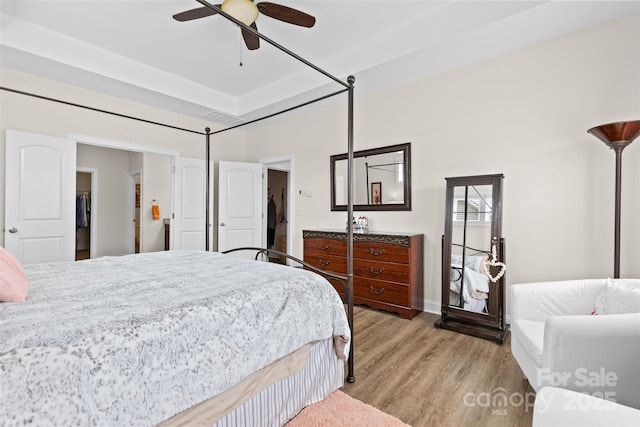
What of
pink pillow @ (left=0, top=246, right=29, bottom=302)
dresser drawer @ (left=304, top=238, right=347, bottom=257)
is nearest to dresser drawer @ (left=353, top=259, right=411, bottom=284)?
dresser drawer @ (left=304, top=238, right=347, bottom=257)

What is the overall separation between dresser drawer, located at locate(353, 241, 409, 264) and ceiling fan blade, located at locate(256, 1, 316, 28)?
88.1 inches

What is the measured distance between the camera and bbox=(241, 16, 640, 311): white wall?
247 cm

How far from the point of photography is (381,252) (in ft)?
11.2

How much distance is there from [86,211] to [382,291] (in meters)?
6.98

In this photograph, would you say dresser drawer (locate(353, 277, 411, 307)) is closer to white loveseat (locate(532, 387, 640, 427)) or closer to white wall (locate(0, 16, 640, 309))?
white wall (locate(0, 16, 640, 309))

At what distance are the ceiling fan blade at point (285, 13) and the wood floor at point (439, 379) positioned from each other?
8.82 ft

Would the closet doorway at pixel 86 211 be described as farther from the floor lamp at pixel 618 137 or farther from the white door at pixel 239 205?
the floor lamp at pixel 618 137

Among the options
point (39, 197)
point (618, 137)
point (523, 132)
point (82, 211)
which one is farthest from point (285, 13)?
point (82, 211)

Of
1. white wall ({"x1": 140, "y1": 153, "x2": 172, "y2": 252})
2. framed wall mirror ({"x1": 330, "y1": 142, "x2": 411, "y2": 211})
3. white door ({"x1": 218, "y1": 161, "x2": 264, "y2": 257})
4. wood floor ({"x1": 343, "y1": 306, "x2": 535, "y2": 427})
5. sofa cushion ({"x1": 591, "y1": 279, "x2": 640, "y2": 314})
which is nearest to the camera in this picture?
sofa cushion ({"x1": 591, "y1": 279, "x2": 640, "y2": 314})

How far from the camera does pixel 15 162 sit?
10.9ft

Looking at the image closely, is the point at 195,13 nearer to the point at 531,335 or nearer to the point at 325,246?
the point at 325,246

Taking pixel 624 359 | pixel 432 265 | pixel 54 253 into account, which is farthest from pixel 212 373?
pixel 54 253

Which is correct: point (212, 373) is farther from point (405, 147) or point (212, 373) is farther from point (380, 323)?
point (405, 147)

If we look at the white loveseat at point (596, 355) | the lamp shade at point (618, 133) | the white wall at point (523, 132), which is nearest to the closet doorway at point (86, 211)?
the white wall at point (523, 132)
